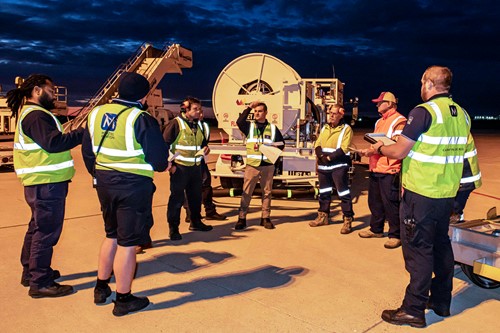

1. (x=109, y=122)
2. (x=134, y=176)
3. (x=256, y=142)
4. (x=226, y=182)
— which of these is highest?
(x=109, y=122)

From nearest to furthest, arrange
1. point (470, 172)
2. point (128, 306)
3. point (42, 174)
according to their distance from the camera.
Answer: point (128, 306) → point (42, 174) → point (470, 172)

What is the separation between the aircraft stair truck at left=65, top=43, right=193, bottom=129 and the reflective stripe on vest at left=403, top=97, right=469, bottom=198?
14832 mm

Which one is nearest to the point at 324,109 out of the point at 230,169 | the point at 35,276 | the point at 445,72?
the point at 230,169

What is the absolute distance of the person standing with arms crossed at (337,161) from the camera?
248 inches

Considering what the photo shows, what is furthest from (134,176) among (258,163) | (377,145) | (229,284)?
(258,163)

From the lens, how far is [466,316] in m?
3.67

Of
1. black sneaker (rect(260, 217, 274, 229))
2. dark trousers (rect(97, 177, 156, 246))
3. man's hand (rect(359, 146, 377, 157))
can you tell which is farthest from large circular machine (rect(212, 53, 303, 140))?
dark trousers (rect(97, 177, 156, 246))

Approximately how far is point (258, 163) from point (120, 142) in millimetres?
3072

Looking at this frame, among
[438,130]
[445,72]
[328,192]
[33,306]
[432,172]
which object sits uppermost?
[445,72]

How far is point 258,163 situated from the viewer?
631 cm

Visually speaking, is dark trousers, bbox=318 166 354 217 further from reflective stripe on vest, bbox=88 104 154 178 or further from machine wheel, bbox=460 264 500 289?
reflective stripe on vest, bbox=88 104 154 178

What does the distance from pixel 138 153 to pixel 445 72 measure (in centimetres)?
241

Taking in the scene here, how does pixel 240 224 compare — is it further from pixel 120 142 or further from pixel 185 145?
pixel 120 142

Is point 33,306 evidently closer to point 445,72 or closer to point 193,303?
point 193,303
